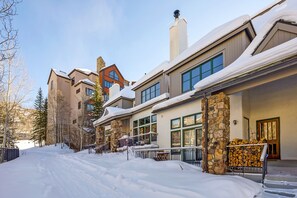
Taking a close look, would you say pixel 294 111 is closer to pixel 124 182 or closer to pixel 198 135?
pixel 198 135

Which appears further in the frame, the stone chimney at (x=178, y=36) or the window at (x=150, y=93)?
the window at (x=150, y=93)

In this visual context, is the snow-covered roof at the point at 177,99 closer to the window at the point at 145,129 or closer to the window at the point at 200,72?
the window at the point at 200,72

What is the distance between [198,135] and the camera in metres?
10.5

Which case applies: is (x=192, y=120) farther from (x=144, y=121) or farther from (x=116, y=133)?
(x=116, y=133)

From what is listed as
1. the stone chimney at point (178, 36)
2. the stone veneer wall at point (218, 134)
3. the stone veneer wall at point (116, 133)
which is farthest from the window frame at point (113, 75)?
the stone veneer wall at point (218, 134)

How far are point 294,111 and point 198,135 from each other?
410 centimetres

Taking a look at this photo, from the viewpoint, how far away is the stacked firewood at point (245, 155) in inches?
246

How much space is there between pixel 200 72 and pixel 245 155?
5557mm

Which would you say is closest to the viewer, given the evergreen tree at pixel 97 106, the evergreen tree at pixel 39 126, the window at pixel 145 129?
the window at pixel 145 129

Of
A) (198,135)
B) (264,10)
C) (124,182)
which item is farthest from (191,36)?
(124,182)

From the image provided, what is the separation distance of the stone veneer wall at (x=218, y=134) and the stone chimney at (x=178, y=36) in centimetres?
706

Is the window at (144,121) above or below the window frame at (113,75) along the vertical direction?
below

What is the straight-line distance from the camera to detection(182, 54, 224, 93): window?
10141mm

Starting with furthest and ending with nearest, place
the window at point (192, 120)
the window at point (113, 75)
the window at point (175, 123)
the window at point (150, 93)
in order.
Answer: the window at point (113, 75)
the window at point (150, 93)
the window at point (175, 123)
the window at point (192, 120)
